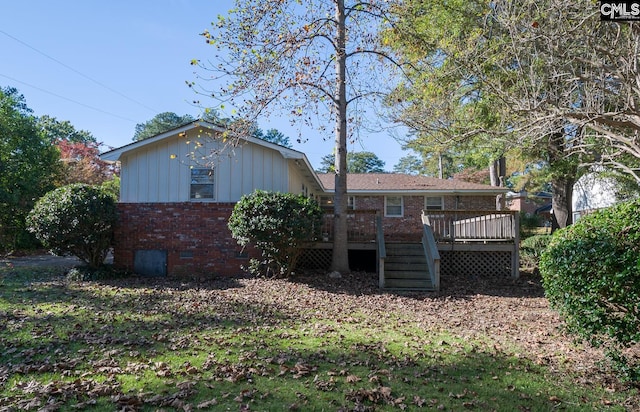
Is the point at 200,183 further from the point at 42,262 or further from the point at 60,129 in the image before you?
the point at 60,129

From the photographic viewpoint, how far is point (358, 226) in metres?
13.1

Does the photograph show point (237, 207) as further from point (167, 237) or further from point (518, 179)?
point (518, 179)

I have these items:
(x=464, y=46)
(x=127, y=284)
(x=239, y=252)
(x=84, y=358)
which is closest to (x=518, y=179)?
(x=464, y=46)

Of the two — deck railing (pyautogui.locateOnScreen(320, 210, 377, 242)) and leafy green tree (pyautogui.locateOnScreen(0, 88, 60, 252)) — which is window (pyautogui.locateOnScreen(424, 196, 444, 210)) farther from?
leafy green tree (pyautogui.locateOnScreen(0, 88, 60, 252))

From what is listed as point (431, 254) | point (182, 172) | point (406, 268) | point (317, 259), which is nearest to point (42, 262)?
point (182, 172)

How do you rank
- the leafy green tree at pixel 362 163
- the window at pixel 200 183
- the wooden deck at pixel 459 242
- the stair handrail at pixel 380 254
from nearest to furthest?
the stair handrail at pixel 380 254 → the wooden deck at pixel 459 242 → the window at pixel 200 183 → the leafy green tree at pixel 362 163

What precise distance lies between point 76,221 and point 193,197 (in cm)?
324

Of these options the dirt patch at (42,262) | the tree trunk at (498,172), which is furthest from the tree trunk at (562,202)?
the dirt patch at (42,262)

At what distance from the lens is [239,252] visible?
12.0 metres

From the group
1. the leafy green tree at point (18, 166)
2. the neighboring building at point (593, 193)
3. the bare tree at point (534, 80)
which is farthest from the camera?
the leafy green tree at point (18, 166)

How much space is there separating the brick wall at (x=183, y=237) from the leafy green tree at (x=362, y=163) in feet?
127

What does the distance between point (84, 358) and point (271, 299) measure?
14.2 feet

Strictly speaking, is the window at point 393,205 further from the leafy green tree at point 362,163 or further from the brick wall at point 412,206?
the leafy green tree at point 362,163

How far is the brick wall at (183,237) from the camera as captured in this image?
1204 centimetres
